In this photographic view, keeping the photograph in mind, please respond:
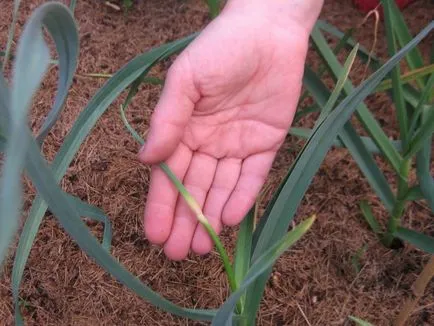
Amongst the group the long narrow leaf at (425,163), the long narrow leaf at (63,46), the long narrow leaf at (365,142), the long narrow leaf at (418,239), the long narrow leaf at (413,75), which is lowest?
the long narrow leaf at (418,239)

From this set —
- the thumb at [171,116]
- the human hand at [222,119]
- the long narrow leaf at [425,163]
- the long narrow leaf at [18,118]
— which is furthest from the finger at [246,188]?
Result: the long narrow leaf at [18,118]

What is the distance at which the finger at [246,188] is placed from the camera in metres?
0.82

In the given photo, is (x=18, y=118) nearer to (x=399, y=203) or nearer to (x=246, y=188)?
(x=246, y=188)

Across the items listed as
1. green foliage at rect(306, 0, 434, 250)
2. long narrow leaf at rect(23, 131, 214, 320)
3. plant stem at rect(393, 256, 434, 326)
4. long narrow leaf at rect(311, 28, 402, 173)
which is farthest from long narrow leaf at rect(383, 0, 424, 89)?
long narrow leaf at rect(23, 131, 214, 320)

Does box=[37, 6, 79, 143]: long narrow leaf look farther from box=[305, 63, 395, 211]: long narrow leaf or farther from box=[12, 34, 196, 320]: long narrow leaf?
box=[305, 63, 395, 211]: long narrow leaf

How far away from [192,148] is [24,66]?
20.4 inches

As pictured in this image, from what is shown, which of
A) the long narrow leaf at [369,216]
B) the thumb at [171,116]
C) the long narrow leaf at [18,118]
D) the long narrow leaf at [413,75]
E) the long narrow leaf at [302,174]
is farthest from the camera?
the long narrow leaf at [369,216]

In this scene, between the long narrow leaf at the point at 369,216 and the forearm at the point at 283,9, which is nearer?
the forearm at the point at 283,9

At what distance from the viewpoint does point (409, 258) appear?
3.48 ft

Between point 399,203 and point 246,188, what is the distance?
0.29m

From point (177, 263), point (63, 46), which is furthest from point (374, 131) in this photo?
point (63, 46)

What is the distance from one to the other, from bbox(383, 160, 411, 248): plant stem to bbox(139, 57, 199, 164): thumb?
1.17 ft

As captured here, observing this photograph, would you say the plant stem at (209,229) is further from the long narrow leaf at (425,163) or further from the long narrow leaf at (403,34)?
the long narrow leaf at (403,34)

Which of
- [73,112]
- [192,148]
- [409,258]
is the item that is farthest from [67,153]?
[409,258]
